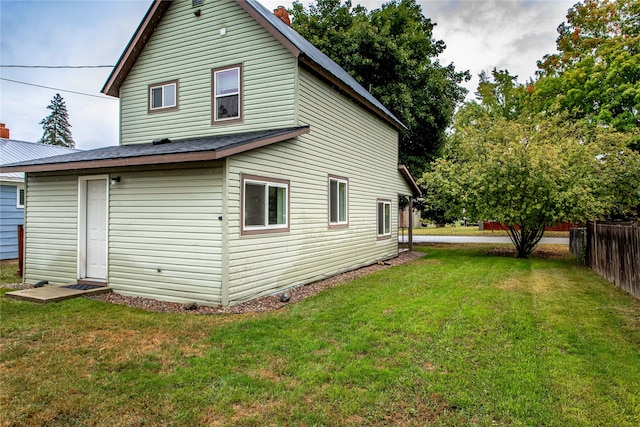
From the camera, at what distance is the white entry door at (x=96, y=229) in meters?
8.34

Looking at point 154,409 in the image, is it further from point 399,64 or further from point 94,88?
point 94,88

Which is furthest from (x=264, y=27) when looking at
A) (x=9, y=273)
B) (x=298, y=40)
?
(x=9, y=273)

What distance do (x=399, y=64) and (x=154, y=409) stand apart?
19.1 m

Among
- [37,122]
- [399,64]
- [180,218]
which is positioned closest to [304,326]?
[180,218]

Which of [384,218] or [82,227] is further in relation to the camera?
[384,218]

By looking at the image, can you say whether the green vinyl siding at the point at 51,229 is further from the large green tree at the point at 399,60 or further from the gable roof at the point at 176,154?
the large green tree at the point at 399,60

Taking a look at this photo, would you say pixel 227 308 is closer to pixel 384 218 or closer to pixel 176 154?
pixel 176 154

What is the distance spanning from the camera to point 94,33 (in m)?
14.0

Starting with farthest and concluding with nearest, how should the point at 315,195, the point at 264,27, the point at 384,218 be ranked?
1. the point at 384,218
2. the point at 315,195
3. the point at 264,27

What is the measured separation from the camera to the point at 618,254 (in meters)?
9.10

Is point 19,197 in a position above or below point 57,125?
below

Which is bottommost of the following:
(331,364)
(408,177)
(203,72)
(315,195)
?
(331,364)

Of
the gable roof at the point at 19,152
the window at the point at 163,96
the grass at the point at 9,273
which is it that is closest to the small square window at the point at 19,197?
the gable roof at the point at 19,152

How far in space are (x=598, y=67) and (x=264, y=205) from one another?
2162cm
